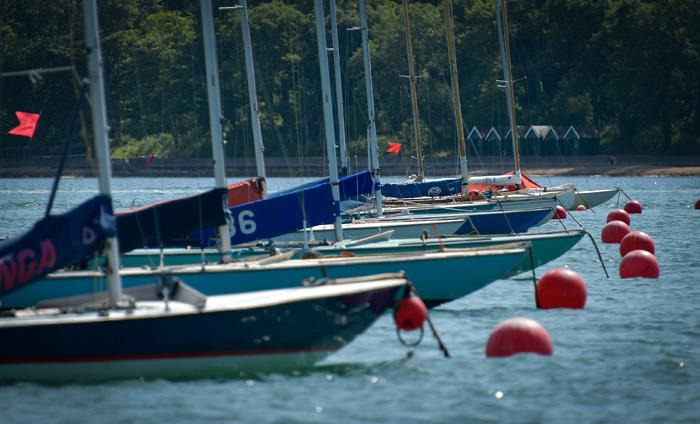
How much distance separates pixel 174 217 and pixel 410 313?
16.5 feet

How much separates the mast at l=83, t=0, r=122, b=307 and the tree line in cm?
9145

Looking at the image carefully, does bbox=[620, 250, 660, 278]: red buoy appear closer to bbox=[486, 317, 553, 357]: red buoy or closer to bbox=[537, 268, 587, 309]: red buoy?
bbox=[537, 268, 587, 309]: red buoy

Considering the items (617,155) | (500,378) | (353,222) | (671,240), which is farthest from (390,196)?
(617,155)

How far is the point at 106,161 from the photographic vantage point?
18188mm

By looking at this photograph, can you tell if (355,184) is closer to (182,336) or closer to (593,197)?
(182,336)

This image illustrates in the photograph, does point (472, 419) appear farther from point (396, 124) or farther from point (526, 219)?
point (396, 124)

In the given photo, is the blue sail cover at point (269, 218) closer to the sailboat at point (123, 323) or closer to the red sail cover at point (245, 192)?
the red sail cover at point (245, 192)

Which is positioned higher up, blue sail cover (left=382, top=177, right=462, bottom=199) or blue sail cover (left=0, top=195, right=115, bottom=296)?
blue sail cover (left=0, top=195, right=115, bottom=296)

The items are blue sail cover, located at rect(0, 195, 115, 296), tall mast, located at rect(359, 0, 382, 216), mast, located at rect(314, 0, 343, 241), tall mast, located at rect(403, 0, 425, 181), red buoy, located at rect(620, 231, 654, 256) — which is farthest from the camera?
tall mast, located at rect(403, 0, 425, 181)

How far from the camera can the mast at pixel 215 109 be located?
2202 cm

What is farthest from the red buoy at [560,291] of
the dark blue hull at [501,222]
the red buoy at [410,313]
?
the dark blue hull at [501,222]

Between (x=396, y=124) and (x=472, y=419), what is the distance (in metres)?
106

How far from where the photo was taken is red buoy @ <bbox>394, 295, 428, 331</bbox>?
18.8 m

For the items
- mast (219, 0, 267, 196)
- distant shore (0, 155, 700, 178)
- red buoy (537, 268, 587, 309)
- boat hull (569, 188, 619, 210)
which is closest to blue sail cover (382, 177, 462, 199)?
boat hull (569, 188, 619, 210)
